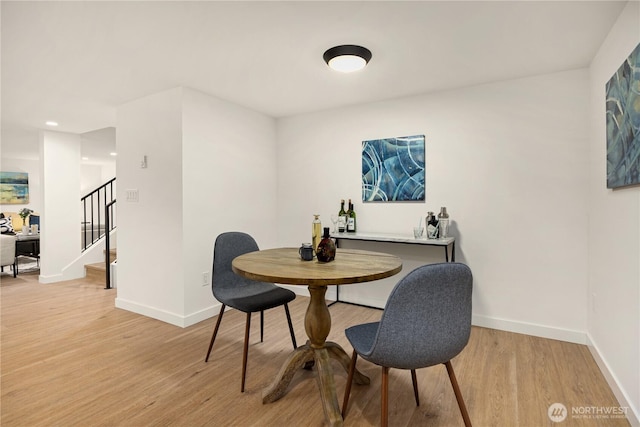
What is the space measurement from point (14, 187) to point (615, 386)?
10.7 metres

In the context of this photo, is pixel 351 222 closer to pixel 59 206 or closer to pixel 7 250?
pixel 59 206

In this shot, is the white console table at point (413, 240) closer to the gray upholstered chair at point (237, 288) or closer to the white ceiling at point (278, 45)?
the gray upholstered chair at point (237, 288)

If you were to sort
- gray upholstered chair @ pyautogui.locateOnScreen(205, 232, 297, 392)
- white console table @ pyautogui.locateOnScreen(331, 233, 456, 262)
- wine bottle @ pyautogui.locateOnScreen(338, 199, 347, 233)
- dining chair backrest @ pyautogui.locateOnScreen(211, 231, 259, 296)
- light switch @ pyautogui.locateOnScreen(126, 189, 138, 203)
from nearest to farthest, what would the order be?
1. gray upholstered chair @ pyautogui.locateOnScreen(205, 232, 297, 392)
2. dining chair backrest @ pyautogui.locateOnScreen(211, 231, 259, 296)
3. white console table @ pyautogui.locateOnScreen(331, 233, 456, 262)
4. light switch @ pyautogui.locateOnScreen(126, 189, 138, 203)
5. wine bottle @ pyautogui.locateOnScreen(338, 199, 347, 233)

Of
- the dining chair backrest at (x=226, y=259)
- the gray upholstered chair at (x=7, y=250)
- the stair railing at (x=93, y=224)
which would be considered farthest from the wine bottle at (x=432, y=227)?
the gray upholstered chair at (x=7, y=250)

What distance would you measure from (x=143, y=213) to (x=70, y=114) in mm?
1727

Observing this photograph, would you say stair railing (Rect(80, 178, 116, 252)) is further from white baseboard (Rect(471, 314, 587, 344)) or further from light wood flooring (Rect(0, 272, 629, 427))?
white baseboard (Rect(471, 314, 587, 344))

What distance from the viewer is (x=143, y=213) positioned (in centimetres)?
→ 340

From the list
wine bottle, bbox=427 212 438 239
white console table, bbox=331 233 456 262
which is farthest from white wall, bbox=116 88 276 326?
wine bottle, bbox=427 212 438 239

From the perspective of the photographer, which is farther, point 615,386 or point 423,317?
point 615,386

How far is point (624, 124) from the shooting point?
182 cm

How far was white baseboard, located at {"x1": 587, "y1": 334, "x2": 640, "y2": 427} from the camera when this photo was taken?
167cm

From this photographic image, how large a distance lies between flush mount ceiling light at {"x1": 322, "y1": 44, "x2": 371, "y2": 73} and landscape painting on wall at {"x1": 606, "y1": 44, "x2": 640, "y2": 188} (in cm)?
146

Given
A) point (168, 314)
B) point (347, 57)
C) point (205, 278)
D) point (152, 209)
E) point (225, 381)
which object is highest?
point (347, 57)

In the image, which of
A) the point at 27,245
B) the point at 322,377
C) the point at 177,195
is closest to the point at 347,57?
the point at 177,195
